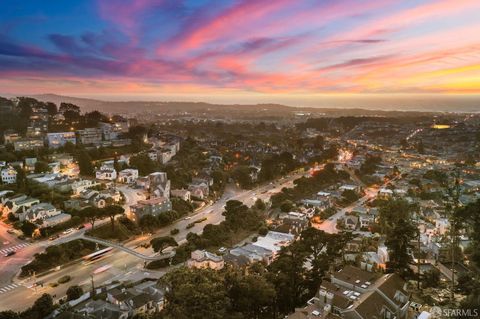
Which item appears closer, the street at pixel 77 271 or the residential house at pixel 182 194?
the street at pixel 77 271


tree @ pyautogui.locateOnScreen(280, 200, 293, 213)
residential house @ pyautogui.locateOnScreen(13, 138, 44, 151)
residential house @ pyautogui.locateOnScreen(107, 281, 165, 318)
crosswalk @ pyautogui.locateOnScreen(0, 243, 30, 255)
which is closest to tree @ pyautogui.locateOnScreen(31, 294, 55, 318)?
residential house @ pyautogui.locateOnScreen(107, 281, 165, 318)

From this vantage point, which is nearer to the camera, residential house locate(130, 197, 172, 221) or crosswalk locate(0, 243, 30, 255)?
crosswalk locate(0, 243, 30, 255)

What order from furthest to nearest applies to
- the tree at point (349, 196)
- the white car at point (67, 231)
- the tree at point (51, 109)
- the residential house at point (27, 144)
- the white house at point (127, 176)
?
1. the tree at point (51, 109)
2. the residential house at point (27, 144)
3. the white house at point (127, 176)
4. the tree at point (349, 196)
5. the white car at point (67, 231)

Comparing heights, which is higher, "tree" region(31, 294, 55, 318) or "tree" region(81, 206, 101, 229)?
"tree" region(81, 206, 101, 229)

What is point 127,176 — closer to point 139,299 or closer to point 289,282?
point 139,299

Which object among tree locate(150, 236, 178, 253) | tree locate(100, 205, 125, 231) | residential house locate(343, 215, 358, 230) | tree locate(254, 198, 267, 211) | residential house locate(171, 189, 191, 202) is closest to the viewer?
tree locate(150, 236, 178, 253)

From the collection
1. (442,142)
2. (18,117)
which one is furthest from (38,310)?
(442,142)

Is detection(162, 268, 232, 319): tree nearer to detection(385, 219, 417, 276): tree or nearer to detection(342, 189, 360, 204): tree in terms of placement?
detection(385, 219, 417, 276): tree

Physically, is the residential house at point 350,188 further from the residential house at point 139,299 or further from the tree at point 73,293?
the tree at point 73,293

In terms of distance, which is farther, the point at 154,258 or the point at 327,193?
the point at 327,193

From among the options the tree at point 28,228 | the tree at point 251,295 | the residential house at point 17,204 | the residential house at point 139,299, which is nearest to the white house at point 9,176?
the residential house at point 17,204

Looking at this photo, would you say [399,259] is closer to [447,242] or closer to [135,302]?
[447,242]
